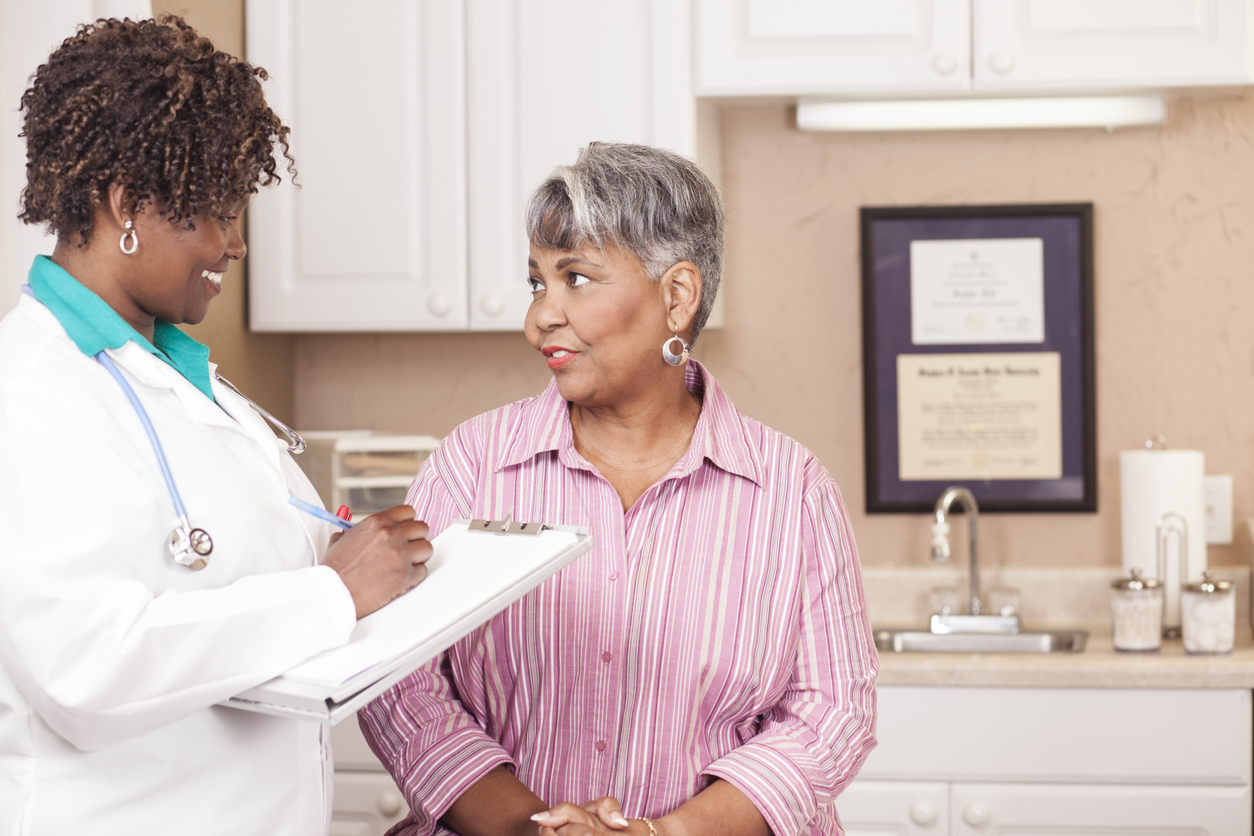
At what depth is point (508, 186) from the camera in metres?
2.35

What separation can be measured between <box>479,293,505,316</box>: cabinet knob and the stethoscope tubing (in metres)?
1.41

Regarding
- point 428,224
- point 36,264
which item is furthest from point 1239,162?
point 36,264

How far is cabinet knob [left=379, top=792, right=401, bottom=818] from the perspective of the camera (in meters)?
2.21

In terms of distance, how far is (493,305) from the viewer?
2.37m

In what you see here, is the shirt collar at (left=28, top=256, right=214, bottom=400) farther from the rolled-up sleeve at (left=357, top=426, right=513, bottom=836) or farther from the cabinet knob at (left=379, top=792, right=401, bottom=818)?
the cabinet knob at (left=379, top=792, right=401, bottom=818)

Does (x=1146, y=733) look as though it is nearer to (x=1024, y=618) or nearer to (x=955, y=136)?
(x=1024, y=618)

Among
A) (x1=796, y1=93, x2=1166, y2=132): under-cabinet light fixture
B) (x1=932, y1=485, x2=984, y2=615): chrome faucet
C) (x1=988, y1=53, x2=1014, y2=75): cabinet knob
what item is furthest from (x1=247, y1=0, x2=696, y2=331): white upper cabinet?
(x1=932, y1=485, x2=984, y2=615): chrome faucet

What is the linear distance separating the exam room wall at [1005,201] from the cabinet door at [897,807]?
1.96 ft

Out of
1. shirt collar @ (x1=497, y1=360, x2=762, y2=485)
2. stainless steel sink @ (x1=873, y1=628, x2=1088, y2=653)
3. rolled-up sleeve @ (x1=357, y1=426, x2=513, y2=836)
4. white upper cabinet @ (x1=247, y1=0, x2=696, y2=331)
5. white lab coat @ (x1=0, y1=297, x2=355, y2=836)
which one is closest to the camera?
white lab coat @ (x1=0, y1=297, x2=355, y2=836)

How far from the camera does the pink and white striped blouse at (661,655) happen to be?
1235 mm

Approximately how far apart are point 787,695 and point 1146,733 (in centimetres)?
114

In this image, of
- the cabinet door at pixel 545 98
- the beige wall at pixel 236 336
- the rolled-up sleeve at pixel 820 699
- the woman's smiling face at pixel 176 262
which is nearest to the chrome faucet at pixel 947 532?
the cabinet door at pixel 545 98

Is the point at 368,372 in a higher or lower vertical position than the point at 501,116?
lower

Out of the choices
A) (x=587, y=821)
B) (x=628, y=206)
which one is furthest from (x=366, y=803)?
(x=628, y=206)
